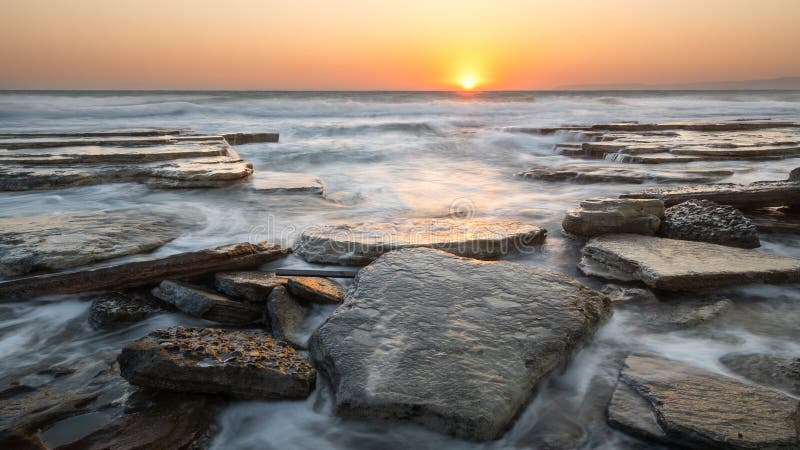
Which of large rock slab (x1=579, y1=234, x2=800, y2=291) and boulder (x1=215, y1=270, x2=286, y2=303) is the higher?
large rock slab (x1=579, y1=234, x2=800, y2=291)

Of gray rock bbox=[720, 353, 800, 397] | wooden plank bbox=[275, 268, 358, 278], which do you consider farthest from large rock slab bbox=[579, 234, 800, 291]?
wooden plank bbox=[275, 268, 358, 278]

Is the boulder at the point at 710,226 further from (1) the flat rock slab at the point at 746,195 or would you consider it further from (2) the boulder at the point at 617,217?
(1) the flat rock slab at the point at 746,195

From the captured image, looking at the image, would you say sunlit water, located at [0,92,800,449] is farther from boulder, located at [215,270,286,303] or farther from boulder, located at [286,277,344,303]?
boulder, located at [215,270,286,303]

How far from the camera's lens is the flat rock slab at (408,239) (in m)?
2.61

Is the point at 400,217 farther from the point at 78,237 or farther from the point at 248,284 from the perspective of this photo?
the point at 78,237

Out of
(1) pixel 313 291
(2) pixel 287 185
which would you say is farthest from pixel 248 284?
(2) pixel 287 185

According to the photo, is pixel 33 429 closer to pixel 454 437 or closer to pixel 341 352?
pixel 341 352

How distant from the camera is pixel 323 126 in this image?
12.5 metres

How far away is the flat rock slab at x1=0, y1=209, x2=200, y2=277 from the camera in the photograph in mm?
2305

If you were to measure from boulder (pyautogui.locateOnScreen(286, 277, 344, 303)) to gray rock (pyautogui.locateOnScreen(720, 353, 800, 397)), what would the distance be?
1.51 m

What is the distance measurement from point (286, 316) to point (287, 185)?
8.34 ft

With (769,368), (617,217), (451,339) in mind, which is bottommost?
(769,368)

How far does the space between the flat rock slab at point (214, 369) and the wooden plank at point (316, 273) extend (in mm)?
758

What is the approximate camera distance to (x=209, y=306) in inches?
82.9
